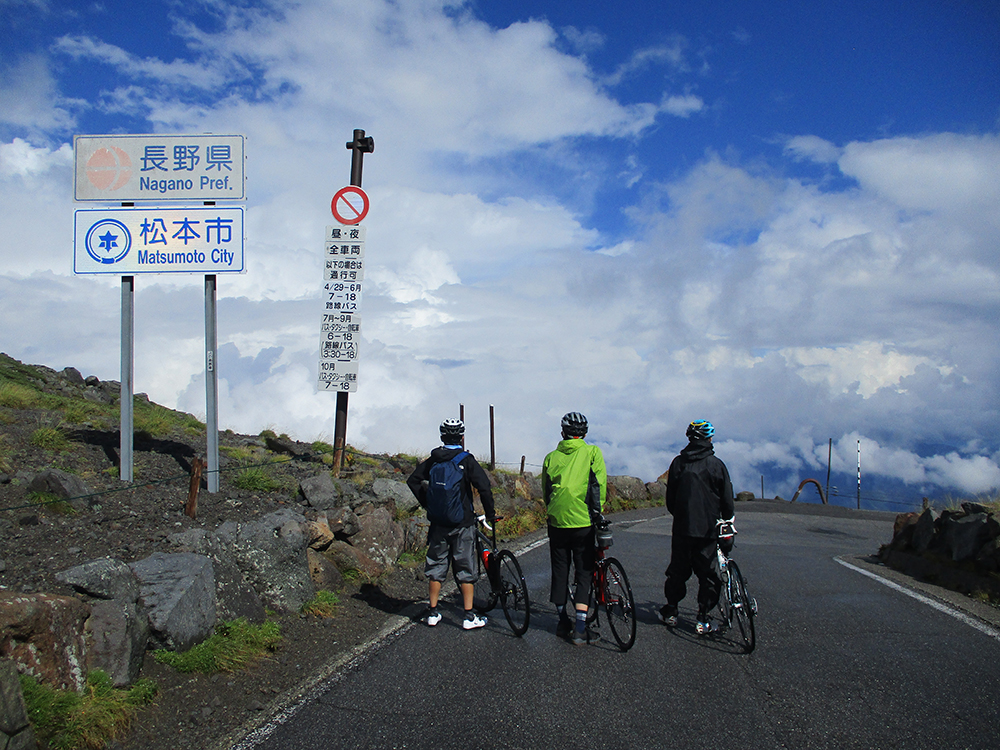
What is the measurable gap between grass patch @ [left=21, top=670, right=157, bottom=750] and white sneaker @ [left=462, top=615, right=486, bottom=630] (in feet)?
9.61

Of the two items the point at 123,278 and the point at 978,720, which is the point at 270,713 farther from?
the point at 123,278

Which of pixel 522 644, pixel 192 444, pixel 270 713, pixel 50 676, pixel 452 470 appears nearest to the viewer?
Result: pixel 50 676

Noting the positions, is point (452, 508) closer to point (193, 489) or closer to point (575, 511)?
point (575, 511)

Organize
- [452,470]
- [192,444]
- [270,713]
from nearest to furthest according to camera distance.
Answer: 1. [270,713]
2. [452,470]
3. [192,444]

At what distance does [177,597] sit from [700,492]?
4563 millimetres

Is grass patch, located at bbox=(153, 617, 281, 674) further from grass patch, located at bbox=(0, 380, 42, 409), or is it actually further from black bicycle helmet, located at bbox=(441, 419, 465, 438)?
grass patch, located at bbox=(0, 380, 42, 409)

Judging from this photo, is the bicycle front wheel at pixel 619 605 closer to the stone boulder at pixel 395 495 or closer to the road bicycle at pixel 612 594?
the road bicycle at pixel 612 594

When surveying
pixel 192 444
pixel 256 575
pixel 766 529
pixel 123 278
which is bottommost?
pixel 766 529

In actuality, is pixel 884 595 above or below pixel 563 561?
below

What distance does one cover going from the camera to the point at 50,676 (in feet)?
14.5

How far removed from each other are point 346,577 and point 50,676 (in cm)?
436

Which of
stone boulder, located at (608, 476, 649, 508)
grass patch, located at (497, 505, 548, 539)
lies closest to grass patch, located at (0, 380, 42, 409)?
grass patch, located at (497, 505, 548, 539)

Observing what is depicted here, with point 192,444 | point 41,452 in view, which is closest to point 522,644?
point 41,452

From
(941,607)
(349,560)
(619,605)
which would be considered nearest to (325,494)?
(349,560)
